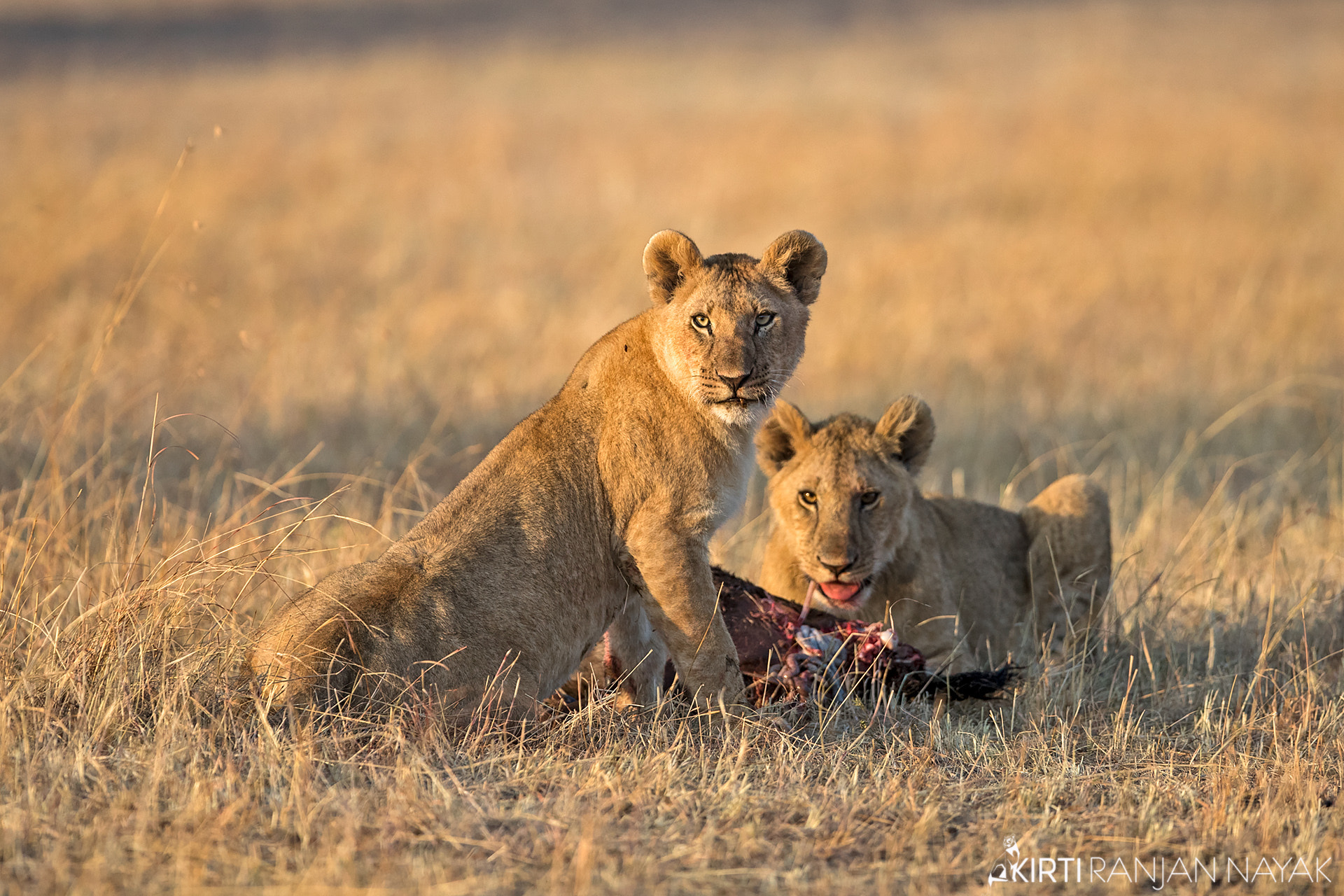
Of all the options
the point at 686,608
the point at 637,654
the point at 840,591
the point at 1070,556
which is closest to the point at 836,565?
the point at 840,591

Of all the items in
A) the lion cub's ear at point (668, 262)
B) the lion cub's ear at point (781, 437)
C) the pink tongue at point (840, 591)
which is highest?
the lion cub's ear at point (668, 262)

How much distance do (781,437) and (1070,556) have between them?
1.50 metres

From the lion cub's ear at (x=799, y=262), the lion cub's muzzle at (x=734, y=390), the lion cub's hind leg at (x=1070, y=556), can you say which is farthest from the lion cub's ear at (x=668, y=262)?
the lion cub's hind leg at (x=1070, y=556)

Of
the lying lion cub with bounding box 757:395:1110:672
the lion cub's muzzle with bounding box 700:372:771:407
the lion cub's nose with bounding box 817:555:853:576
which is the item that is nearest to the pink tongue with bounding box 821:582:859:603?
the lying lion cub with bounding box 757:395:1110:672

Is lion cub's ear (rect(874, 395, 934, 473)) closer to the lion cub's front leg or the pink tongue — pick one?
the pink tongue

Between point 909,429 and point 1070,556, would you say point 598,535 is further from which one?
point 1070,556

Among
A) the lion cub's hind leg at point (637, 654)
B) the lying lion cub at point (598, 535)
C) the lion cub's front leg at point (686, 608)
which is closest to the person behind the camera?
the lying lion cub at point (598, 535)

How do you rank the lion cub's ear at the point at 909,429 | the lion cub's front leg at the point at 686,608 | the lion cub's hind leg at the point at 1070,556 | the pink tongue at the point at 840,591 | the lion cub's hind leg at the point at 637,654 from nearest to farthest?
1. the lion cub's front leg at the point at 686,608
2. the lion cub's hind leg at the point at 637,654
3. the pink tongue at the point at 840,591
4. the lion cub's ear at the point at 909,429
5. the lion cub's hind leg at the point at 1070,556

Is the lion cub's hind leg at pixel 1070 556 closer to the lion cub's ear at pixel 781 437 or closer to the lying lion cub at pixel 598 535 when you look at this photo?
the lion cub's ear at pixel 781 437

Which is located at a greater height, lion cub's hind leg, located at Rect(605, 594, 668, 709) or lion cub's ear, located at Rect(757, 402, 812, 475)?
lion cub's ear, located at Rect(757, 402, 812, 475)

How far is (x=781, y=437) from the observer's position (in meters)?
5.14

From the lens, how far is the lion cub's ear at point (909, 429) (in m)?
5.00

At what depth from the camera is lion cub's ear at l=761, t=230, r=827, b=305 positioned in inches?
165

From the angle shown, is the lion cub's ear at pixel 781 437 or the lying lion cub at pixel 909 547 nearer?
the lying lion cub at pixel 909 547
